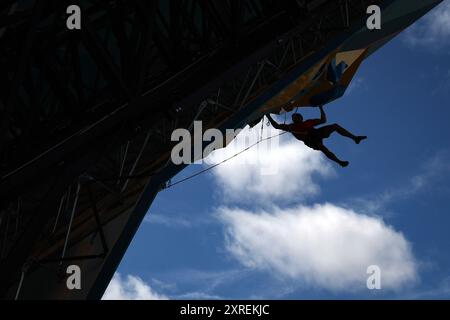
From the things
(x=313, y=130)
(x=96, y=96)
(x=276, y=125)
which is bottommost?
(x=96, y=96)

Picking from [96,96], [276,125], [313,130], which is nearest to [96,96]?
[96,96]

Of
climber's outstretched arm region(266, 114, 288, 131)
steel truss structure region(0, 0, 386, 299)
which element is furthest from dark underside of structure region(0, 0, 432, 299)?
climber's outstretched arm region(266, 114, 288, 131)

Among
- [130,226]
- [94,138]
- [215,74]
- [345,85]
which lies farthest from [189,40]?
[345,85]

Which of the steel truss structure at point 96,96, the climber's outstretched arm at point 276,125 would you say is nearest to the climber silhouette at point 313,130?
the climber's outstretched arm at point 276,125

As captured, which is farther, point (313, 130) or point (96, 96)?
point (313, 130)

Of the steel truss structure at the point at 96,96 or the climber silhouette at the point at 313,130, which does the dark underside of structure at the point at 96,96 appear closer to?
the steel truss structure at the point at 96,96

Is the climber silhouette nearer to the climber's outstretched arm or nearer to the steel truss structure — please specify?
the climber's outstretched arm

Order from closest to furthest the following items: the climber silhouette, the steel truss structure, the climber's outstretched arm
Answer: the steel truss structure → the climber silhouette → the climber's outstretched arm

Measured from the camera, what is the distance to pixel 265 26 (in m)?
12.4

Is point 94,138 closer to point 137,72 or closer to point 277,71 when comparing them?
point 137,72

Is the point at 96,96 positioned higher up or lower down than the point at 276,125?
lower down

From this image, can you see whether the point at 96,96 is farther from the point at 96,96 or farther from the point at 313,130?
the point at 313,130

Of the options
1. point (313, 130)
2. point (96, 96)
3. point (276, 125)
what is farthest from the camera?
point (276, 125)
